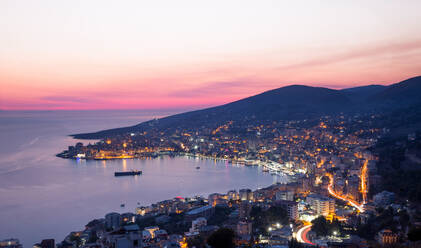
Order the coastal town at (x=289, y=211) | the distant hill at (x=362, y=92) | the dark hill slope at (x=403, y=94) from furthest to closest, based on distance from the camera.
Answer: the distant hill at (x=362, y=92), the dark hill slope at (x=403, y=94), the coastal town at (x=289, y=211)

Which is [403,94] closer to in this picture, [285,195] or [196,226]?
[285,195]

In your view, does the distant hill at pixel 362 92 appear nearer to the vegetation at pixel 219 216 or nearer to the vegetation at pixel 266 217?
the vegetation at pixel 219 216

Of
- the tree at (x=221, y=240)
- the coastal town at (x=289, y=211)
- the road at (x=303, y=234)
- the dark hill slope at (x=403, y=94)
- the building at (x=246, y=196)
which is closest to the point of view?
the tree at (x=221, y=240)

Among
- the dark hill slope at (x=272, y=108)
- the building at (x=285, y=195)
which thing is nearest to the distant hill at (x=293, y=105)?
the dark hill slope at (x=272, y=108)

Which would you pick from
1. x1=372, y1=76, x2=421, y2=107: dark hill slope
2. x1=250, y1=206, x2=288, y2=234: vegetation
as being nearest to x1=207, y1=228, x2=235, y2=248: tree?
x1=250, y1=206, x2=288, y2=234: vegetation

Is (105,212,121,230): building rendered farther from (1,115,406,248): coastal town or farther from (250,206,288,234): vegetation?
(250,206,288,234): vegetation
